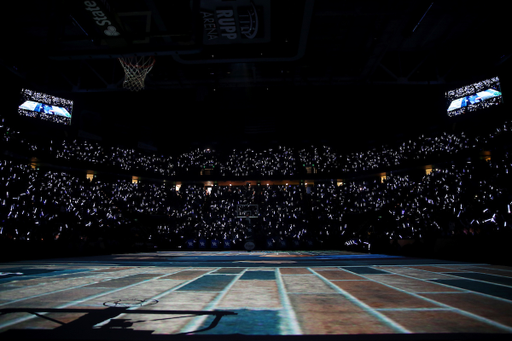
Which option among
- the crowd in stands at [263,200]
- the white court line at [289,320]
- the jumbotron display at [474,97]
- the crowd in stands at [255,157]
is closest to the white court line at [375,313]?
the white court line at [289,320]

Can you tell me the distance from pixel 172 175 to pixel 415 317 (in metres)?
32.5

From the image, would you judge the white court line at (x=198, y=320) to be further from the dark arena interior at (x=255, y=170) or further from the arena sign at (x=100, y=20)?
the arena sign at (x=100, y=20)

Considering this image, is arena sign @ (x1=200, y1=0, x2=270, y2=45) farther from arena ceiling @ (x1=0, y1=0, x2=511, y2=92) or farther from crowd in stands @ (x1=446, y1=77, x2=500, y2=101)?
crowd in stands @ (x1=446, y1=77, x2=500, y2=101)

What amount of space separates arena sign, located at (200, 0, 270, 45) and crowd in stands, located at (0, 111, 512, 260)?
11715 mm

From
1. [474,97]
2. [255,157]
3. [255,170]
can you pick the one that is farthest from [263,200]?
[474,97]

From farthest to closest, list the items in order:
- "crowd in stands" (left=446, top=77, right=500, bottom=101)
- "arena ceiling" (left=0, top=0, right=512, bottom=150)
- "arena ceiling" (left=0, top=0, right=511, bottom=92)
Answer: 1. "crowd in stands" (left=446, top=77, right=500, bottom=101)
2. "arena ceiling" (left=0, top=0, right=512, bottom=150)
3. "arena ceiling" (left=0, top=0, right=511, bottom=92)

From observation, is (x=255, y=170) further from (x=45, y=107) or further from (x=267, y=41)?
(x=267, y=41)

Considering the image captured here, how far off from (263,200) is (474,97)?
19372mm

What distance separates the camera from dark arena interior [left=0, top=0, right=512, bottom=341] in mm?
2947

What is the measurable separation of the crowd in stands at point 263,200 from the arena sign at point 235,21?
461 inches

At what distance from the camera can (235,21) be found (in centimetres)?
704

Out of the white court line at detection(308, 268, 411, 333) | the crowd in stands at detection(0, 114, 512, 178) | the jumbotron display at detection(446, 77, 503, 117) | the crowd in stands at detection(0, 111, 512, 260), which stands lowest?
the white court line at detection(308, 268, 411, 333)

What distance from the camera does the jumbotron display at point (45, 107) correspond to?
2239 cm

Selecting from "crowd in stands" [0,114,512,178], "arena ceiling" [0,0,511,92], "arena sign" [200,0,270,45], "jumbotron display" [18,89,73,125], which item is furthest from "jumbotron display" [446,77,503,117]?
"jumbotron display" [18,89,73,125]
